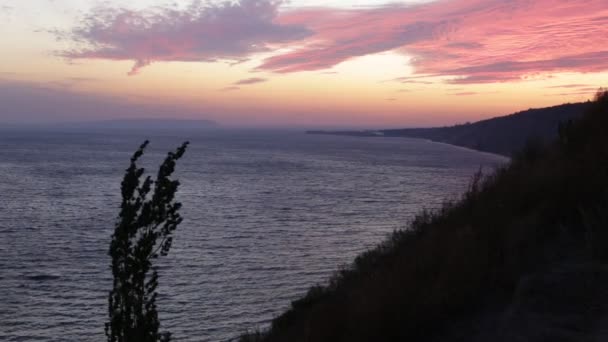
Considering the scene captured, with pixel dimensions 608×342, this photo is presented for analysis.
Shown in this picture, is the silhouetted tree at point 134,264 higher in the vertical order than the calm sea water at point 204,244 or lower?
higher

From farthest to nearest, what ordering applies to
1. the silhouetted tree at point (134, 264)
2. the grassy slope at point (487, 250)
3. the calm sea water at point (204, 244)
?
the calm sea water at point (204, 244), the silhouetted tree at point (134, 264), the grassy slope at point (487, 250)

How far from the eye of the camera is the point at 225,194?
66.1m

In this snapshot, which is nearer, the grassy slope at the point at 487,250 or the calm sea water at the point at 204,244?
the grassy slope at the point at 487,250

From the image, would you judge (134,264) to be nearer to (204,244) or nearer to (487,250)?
(487,250)

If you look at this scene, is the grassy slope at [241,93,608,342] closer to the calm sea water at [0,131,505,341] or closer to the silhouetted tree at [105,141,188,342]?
the silhouetted tree at [105,141,188,342]

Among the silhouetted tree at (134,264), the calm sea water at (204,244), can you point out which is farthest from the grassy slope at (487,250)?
the calm sea water at (204,244)

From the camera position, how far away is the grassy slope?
696 cm

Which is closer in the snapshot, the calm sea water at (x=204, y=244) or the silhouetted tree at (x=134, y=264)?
the silhouetted tree at (x=134, y=264)

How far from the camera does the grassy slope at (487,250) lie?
6965 mm

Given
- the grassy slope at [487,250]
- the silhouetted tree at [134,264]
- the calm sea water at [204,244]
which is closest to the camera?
the grassy slope at [487,250]

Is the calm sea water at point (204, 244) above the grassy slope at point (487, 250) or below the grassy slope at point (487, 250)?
below

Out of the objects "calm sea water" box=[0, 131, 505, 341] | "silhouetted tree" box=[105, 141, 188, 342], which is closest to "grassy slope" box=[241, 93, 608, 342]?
"silhouetted tree" box=[105, 141, 188, 342]

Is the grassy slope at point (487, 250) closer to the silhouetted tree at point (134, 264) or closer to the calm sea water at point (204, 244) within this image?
the silhouetted tree at point (134, 264)

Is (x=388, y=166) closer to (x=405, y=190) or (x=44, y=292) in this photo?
(x=405, y=190)
